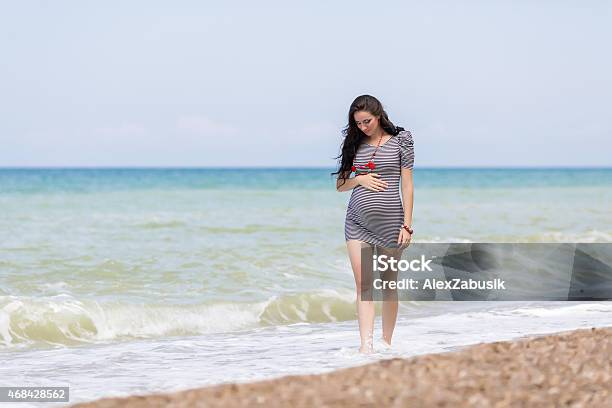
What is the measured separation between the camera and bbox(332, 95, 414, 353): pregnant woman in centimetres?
593

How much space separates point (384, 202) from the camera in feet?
19.5

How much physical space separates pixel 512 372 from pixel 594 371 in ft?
1.63

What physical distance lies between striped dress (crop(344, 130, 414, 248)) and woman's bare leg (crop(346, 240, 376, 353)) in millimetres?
56

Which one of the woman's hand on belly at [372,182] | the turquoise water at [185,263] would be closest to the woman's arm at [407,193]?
the woman's hand on belly at [372,182]

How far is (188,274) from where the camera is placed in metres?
12.2

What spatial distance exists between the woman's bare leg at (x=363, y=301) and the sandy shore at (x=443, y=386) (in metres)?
0.71

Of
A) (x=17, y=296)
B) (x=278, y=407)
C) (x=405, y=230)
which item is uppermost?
(x=405, y=230)

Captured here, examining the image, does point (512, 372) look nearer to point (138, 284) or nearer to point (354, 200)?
point (354, 200)

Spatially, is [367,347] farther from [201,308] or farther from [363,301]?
[201,308]

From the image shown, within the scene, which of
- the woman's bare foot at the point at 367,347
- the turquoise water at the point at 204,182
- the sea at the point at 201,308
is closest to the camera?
the woman's bare foot at the point at 367,347

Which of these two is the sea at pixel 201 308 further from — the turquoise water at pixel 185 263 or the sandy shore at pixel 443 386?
the sandy shore at pixel 443 386

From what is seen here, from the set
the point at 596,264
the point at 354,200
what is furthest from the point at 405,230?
the point at 596,264

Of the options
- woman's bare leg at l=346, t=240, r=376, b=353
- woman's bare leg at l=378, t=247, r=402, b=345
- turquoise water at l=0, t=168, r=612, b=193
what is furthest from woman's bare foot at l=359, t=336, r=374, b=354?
turquoise water at l=0, t=168, r=612, b=193

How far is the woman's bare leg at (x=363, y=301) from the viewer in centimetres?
596
